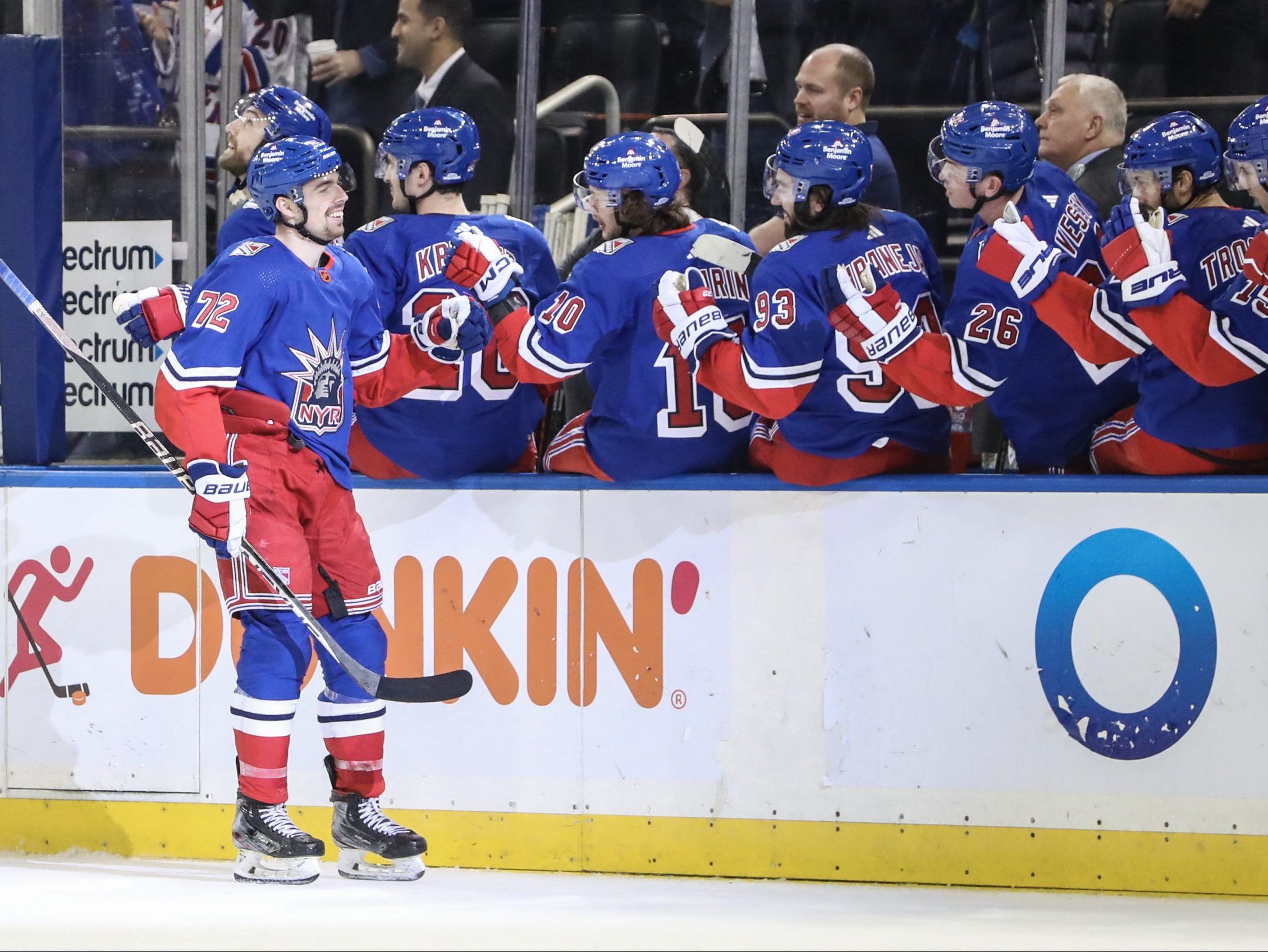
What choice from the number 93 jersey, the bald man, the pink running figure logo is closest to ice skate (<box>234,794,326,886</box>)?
the pink running figure logo

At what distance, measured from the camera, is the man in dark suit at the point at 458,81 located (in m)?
5.57

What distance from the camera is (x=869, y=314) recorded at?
3.69 meters

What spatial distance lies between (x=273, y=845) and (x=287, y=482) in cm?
80

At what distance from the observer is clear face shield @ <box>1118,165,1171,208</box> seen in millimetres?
3695

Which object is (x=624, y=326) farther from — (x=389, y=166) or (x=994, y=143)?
(x=994, y=143)

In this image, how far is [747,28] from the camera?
5461mm

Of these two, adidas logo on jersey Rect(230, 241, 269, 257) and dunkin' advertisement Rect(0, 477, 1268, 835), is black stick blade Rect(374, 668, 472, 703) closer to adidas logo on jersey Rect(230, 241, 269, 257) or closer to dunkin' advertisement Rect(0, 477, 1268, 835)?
dunkin' advertisement Rect(0, 477, 1268, 835)

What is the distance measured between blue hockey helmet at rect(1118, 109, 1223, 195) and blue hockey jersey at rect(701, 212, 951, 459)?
20.8 inches

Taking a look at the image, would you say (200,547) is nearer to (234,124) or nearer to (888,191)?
(234,124)

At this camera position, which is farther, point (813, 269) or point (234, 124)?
point (234, 124)

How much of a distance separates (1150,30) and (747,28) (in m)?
1.30

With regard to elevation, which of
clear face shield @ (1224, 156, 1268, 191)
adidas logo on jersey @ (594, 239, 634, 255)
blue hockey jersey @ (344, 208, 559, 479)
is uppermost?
clear face shield @ (1224, 156, 1268, 191)

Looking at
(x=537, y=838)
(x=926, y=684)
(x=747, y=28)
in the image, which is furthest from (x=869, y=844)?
(x=747, y=28)

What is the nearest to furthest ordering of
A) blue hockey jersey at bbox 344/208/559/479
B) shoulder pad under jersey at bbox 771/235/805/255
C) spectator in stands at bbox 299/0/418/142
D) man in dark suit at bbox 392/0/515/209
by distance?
1. shoulder pad under jersey at bbox 771/235/805/255
2. blue hockey jersey at bbox 344/208/559/479
3. man in dark suit at bbox 392/0/515/209
4. spectator in stands at bbox 299/0/418/142
